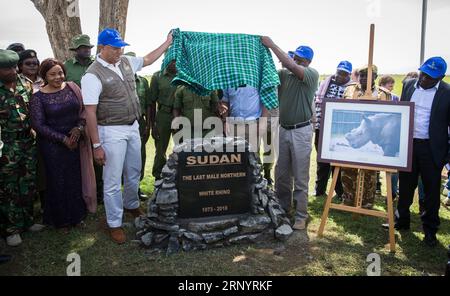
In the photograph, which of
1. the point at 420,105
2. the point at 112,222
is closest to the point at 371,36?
the point at 420,105

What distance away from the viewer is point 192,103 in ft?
20.1

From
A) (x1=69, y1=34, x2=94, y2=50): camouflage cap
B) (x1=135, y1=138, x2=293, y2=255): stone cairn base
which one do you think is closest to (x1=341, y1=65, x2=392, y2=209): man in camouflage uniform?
(x1=135, y1=138, x2=293, y2=255): stone cairn base

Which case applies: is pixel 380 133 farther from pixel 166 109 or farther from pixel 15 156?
pixel 15 156

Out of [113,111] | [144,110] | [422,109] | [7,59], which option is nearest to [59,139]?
[113,111]

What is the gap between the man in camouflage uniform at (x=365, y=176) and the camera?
5609 mm

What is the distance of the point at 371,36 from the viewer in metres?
4.65

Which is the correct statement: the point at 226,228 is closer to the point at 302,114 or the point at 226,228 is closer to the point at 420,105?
the point at 302,114

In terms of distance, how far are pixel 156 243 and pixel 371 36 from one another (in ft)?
12.1

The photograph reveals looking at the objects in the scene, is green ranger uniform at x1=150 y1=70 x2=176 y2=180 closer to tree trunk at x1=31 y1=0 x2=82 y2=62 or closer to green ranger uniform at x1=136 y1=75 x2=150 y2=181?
green ranger uniform at x1=136 y1=75 x2=150 y2=181

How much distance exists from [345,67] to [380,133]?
93.3 inches

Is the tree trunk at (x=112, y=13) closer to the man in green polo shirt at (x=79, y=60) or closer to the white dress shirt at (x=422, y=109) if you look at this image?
the man in green polo shirt at (x=79, y=60)

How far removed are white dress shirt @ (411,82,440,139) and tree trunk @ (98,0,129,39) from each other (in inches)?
215
